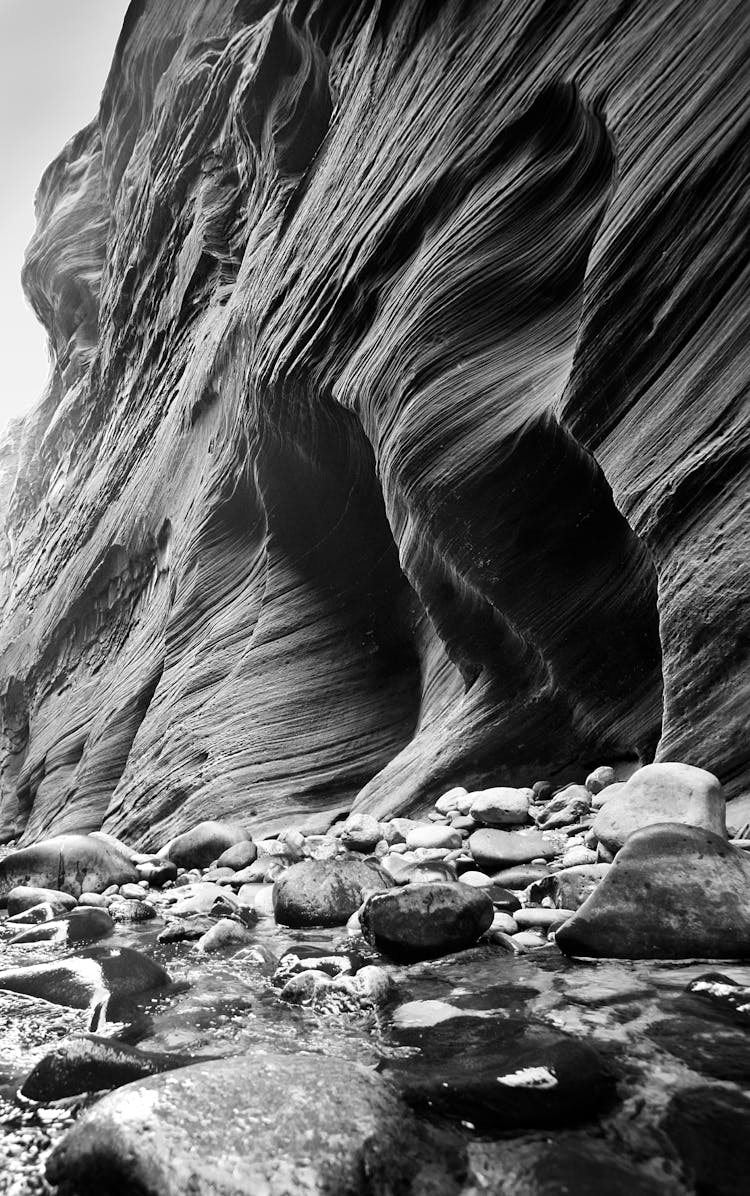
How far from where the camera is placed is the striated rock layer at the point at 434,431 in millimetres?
4652

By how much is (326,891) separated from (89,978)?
47.2 inches

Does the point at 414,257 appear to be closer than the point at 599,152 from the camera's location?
No

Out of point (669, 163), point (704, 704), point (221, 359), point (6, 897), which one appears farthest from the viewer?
point (221, 359)

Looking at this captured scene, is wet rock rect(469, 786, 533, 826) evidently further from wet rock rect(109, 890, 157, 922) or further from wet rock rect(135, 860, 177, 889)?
wet rock rect(135, 860, 177, 889)

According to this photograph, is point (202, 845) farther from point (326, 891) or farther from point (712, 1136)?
point (712, 1136)

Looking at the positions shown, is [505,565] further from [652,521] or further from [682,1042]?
[682,1042]

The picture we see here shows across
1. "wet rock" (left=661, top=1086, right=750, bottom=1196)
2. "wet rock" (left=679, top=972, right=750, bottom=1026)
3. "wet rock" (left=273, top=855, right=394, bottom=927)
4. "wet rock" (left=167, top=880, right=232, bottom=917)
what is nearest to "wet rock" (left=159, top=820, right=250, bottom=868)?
"wet rock" (left=167, top=880, right=232, bottom=917)

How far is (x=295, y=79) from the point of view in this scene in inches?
438

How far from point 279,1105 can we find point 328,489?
331 inches

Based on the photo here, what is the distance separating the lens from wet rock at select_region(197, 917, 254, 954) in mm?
3492

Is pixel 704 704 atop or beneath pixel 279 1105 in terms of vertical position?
atop

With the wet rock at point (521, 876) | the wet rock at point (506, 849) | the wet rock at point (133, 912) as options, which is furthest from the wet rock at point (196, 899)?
the wet rock at point (521, 876)

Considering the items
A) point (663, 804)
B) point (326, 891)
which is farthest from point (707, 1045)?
point (326, 891)

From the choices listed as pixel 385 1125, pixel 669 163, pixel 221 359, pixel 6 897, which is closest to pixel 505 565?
pixel 669 163
